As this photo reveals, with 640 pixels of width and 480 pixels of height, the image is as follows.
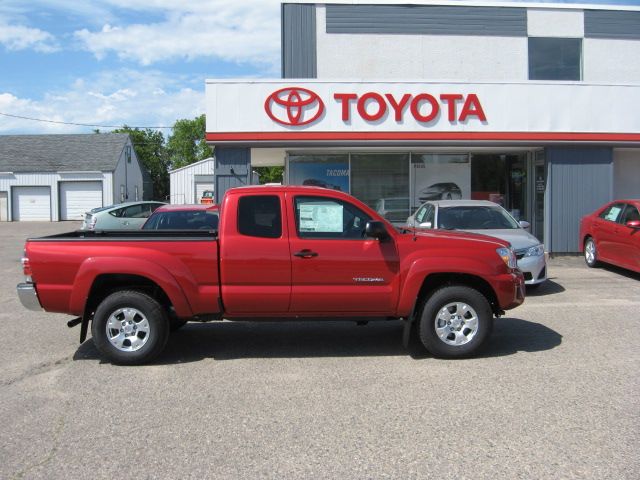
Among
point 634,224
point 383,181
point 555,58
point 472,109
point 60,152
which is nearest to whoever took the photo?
point 634,224

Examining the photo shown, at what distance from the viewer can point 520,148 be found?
52.2 feet

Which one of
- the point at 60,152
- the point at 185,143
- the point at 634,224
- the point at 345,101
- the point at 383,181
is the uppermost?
the point at 185,143

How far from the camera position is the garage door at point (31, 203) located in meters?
39.7

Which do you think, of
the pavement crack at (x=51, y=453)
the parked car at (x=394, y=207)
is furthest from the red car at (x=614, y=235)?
the pavement crack at (x=51, y=453)

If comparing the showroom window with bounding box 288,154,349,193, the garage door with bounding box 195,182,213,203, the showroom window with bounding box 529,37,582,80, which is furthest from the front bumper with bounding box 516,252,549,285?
the garage door with bounding box 195,182,213,203

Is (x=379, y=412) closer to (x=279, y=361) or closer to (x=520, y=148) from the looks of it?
(x=279, y=361)

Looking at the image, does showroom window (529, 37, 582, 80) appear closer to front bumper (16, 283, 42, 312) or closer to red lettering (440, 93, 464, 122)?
red lettering (440, 93, 464, 122)

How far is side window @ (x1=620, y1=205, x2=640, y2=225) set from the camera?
11.7m

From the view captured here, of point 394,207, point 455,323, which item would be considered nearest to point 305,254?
point 455,323

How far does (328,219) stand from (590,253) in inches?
346

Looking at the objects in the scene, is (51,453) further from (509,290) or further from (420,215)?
(420,215)

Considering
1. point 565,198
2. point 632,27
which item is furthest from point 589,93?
point 632,27

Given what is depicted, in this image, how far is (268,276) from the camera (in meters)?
6.34

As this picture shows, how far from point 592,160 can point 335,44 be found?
7755mm
